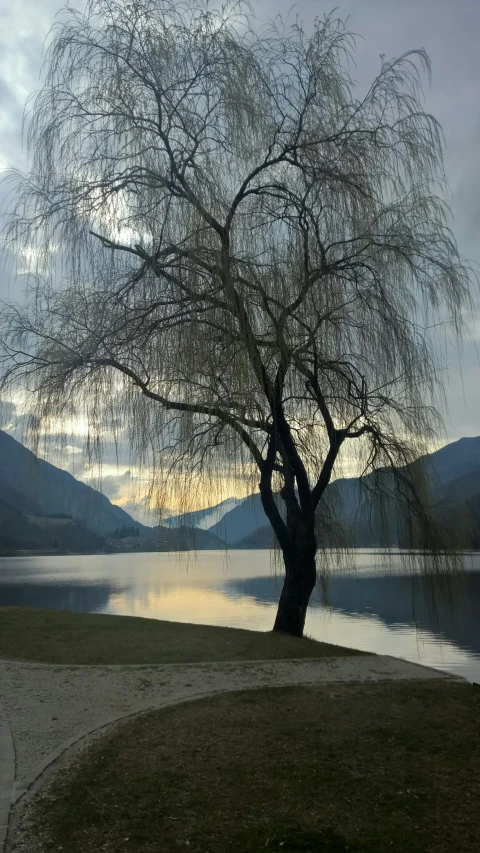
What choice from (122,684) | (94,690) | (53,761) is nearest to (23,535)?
(122,684)

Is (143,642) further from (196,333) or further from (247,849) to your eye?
(247,849)

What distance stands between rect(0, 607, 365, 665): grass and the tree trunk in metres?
0.40

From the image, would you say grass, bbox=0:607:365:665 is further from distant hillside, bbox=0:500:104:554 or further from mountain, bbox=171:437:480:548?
distant hillside, bbox=0:500:104:554

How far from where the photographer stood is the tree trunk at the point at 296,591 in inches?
454

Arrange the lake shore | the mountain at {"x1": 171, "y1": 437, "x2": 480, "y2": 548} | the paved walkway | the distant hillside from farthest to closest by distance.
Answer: the distant hillside
the mountain at {"x1": 171, "y1": 437, "x2": 480, "y2": 548}
the paved walkway
the lake shore

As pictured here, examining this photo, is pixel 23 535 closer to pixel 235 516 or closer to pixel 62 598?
pixel 62 598

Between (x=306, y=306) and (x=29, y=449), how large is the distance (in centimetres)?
459

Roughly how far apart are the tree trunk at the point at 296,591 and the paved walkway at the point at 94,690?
180cm

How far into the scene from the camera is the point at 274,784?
15.3 feet

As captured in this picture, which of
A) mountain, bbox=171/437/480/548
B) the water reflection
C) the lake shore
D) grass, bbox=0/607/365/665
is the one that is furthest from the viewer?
the water reflection

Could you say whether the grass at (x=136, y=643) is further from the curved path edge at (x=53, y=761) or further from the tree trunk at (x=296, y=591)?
the curved path edge at (x=53, y=761)

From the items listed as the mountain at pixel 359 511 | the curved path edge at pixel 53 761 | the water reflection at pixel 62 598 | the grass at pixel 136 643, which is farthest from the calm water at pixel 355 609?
the curved path edge at pixel 53 761

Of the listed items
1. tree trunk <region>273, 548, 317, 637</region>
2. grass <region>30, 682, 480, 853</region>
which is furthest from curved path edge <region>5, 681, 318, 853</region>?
tree trunk <region>273, 548, 317, 637</region>

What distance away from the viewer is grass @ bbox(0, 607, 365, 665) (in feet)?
31.6
